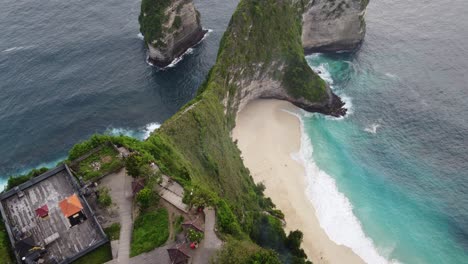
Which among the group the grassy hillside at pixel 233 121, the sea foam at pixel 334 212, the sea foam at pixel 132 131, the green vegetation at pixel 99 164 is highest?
the green vegetation at pixel 99 164

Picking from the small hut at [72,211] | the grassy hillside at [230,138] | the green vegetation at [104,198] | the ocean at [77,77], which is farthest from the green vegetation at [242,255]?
the ocean at [77,77]

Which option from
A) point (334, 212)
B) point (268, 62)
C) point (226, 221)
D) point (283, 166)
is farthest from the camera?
point (268, 62)

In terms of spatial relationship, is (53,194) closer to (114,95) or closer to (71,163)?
A: (71,163)

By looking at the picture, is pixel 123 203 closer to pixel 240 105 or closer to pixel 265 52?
pixel 240 105

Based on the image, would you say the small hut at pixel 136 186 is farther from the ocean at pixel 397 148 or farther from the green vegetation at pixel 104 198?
the ocean at pixel 397 148

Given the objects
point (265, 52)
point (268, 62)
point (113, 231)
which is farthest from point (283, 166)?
point (113, 231)

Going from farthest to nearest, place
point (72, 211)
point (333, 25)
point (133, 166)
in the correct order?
point (333, 25)
point (133, 166)
point (72, 211)
